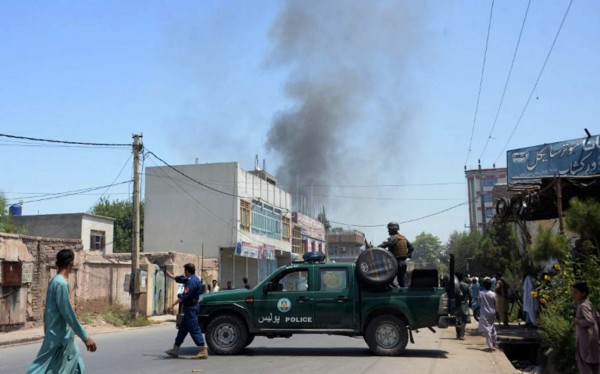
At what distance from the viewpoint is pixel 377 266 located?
10.9 m

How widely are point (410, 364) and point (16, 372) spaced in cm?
636

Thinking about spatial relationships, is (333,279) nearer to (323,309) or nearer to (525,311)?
(323,309)

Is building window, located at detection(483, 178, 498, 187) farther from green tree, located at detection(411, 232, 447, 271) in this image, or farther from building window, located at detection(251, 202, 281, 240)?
building window, located at detection(251, 202, 281, 240)

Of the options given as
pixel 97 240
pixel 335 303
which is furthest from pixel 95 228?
pixel 335 303

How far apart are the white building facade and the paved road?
2478cm

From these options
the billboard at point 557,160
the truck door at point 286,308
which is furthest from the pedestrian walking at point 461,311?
the truck door at point 286,308

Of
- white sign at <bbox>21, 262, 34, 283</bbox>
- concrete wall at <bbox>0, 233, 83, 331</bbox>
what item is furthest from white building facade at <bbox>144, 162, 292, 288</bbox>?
white sign at <bbox>21, 262, 34, 283</bbox>

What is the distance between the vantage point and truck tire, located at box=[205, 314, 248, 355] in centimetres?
1105

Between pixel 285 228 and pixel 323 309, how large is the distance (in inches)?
1584

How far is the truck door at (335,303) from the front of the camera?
35.9 feet

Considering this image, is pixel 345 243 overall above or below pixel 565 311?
above

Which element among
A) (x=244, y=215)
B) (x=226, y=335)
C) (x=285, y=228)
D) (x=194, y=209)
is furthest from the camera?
(x=285, y=228)

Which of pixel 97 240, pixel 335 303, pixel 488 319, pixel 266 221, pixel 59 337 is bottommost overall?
pixel 488 319

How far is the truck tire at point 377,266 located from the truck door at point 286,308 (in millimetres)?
1095
